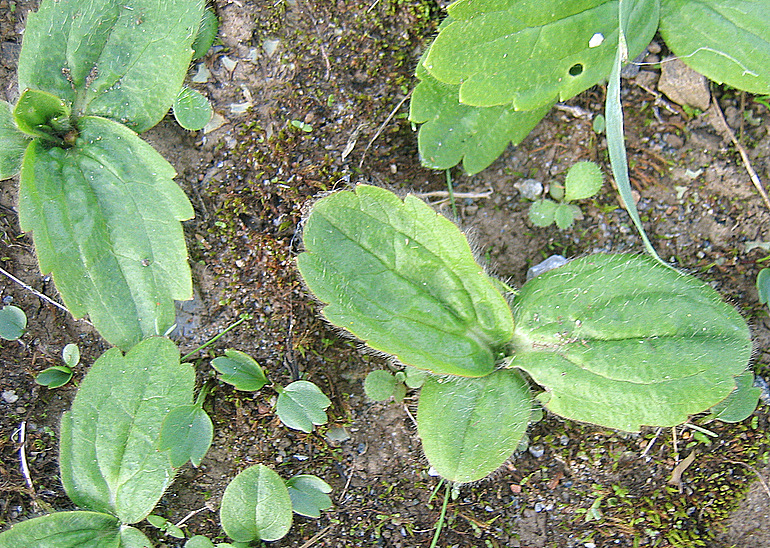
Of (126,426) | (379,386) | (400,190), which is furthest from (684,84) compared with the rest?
(126,426)

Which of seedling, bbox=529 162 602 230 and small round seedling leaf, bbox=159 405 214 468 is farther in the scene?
seedling, bbox=529 162 602 230

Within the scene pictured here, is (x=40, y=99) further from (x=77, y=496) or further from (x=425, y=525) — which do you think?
(x=425, y=525)

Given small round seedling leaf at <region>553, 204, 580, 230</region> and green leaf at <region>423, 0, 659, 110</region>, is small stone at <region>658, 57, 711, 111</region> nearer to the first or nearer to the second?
green leaf at <region>423, 0, 659, 110</region>

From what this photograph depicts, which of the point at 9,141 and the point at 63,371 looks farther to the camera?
the point at 63,371

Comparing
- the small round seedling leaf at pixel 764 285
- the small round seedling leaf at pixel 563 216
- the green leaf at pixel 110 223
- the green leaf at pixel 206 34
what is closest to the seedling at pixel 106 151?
the green leaf at pixel 110 223

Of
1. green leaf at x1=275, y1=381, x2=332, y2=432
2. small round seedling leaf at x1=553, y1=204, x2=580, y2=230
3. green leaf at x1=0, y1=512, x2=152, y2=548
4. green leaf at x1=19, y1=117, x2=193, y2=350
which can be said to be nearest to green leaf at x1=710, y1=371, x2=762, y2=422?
small round seedling leaf at x1=553, y1=204, x2=580, y2=230

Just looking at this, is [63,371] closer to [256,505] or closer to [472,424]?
[256,505]
